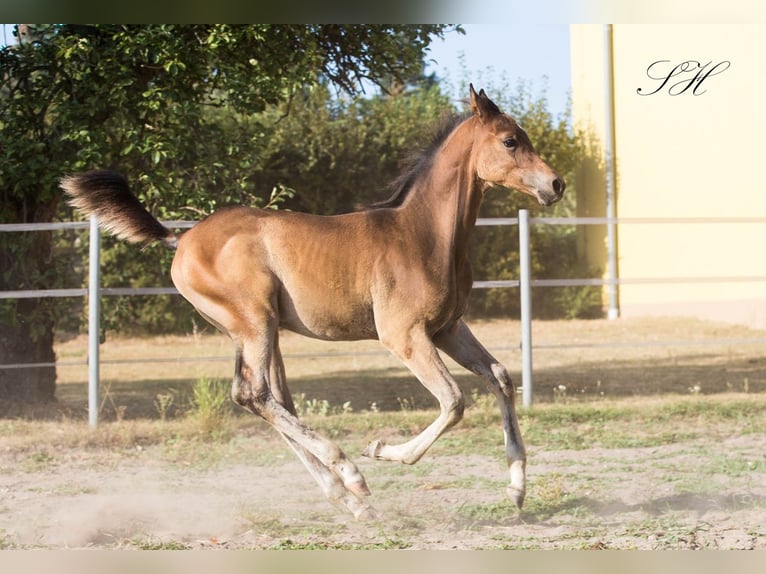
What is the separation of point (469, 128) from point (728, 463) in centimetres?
290

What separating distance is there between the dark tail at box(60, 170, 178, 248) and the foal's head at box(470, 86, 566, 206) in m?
1.66

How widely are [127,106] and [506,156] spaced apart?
3925mm

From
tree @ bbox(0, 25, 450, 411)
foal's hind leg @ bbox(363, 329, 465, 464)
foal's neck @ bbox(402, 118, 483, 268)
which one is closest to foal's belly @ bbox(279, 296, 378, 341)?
foal's hind leg @ bbox(363, 329, 465, 464)

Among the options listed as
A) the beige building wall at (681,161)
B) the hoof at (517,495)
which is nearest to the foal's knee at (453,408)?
the hoof at (517,495)

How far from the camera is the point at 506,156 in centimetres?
475

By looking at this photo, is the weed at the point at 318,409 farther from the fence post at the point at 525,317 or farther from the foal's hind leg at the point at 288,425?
the foal's hind leg at the point at 288,425

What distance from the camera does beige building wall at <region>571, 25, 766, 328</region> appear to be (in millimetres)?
11492

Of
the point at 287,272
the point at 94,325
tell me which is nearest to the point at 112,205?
the point at 287,272

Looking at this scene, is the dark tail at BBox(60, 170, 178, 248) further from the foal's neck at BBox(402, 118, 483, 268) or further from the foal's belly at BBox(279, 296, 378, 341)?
the foal's neck at BBox(402, 118, 483, 268)

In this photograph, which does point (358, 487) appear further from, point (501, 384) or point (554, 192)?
point (554, 192)

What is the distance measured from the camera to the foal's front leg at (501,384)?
4680mm

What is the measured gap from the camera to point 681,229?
1332cm

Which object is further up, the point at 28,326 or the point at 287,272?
the point at 287,272

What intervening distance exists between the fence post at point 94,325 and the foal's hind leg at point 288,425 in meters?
3.00
